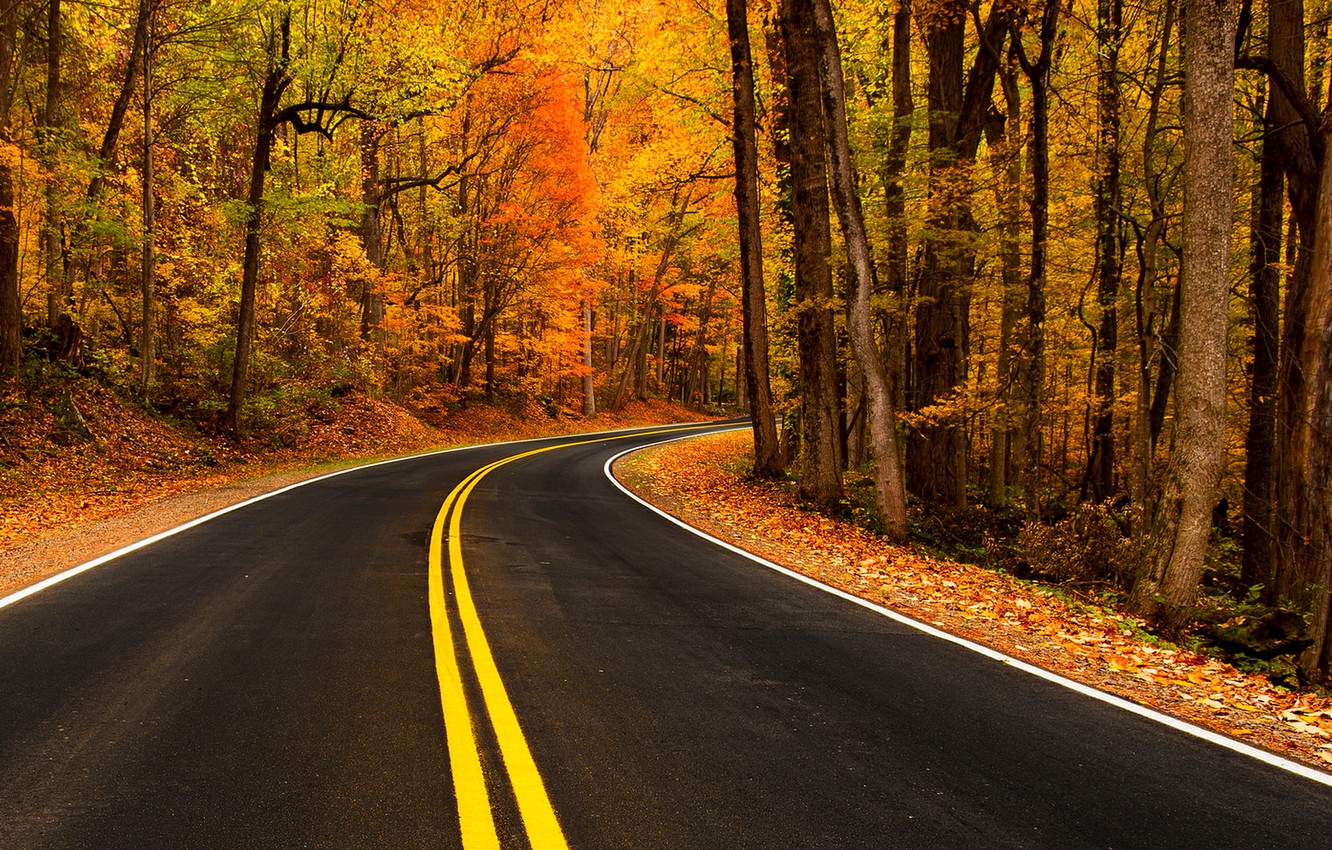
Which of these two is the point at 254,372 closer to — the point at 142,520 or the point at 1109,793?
the point at 142,520

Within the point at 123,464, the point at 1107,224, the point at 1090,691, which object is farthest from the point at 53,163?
the point at 1107,224

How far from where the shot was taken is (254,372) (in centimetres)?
2017

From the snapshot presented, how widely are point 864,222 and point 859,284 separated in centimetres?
343

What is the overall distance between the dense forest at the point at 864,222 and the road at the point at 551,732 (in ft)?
11.6

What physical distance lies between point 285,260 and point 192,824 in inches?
924

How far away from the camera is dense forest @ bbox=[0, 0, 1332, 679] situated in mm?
8438

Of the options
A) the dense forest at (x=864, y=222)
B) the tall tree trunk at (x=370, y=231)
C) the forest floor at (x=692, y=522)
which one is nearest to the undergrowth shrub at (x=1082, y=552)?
the dense forest at (x=864, y=222)

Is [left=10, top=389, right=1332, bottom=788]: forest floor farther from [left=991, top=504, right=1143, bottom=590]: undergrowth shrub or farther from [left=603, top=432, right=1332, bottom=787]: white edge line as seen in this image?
[left=991, top=504, right=1143, bottom=590]: undergrowth shrub

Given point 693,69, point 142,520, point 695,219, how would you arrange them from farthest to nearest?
point 695,219, point 693,69, point 142,520

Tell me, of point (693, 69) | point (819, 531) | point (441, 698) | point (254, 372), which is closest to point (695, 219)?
point (693, 69)

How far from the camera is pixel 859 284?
10898 mm

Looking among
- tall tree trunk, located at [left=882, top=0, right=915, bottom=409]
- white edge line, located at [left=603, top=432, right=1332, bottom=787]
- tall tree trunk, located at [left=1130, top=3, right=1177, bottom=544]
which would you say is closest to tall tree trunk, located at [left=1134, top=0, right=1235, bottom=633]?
white edge line, located at [left=603, top=432, right=1332, bottom=787]

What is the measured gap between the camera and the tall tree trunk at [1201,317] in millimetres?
6809

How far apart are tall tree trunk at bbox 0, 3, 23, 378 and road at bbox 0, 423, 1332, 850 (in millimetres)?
11626
